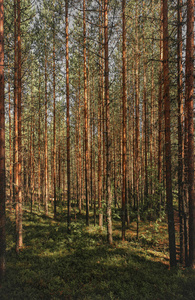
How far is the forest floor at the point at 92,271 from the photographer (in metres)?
5.07

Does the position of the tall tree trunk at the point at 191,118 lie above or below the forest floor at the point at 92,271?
above

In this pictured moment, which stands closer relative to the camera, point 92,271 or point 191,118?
point 191,118

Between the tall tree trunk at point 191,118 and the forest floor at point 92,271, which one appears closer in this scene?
the forest floor at point 92,271

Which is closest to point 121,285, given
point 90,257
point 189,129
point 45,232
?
point 90,257

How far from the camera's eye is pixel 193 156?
5988mm

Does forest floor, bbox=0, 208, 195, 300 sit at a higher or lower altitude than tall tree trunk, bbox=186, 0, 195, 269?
lower

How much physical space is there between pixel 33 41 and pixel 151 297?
58.2ft

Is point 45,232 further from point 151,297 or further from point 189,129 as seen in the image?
point 189,129

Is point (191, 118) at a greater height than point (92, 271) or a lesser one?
greater

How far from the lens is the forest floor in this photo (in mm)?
5074

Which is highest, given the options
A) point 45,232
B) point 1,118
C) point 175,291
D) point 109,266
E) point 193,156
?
point 1,118

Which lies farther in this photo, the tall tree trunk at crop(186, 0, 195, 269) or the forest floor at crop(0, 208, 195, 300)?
the tall tree trunk at crop(186, 0, 195, 269)

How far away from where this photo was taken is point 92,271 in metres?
6.34

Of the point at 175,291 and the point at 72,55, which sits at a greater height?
the point at 72,55
